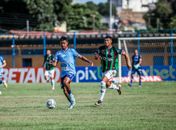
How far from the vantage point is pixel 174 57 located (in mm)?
47594

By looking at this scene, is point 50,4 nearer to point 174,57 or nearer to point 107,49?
point 174,57

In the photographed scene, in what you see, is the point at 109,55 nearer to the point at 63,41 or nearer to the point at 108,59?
the point at 108,59

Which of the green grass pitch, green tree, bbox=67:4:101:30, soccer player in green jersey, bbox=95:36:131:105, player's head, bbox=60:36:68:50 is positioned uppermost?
player's head, bbox=60:36:68:50

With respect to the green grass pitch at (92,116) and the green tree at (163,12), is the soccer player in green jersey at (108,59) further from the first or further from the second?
the green tree at (163,12)

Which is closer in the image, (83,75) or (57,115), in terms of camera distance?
(57,115)

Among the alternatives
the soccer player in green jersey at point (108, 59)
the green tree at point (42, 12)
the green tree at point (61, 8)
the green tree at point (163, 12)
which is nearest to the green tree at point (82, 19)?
the green tree at point (163, 12)

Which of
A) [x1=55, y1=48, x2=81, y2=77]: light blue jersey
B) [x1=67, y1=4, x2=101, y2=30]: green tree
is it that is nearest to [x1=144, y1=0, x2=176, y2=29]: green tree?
[x1=67, y1=4, x2=101, y2=30]: green tree

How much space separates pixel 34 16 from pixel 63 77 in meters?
61.3

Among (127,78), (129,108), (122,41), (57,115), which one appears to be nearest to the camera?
(57,115)

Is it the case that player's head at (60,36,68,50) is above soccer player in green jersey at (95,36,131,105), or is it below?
above

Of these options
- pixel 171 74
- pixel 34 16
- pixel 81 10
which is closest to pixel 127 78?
pixel 171 74

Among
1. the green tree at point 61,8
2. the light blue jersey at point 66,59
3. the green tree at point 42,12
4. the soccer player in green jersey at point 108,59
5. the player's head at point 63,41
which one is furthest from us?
the green tree at point 61,8

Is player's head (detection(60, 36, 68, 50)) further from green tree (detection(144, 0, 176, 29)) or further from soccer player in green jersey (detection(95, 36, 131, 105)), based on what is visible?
green tree (detection(144, 0, 176, 29))

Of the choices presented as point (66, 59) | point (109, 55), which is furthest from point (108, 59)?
point (66, 59)
